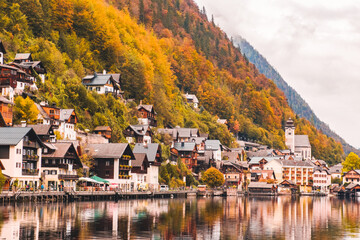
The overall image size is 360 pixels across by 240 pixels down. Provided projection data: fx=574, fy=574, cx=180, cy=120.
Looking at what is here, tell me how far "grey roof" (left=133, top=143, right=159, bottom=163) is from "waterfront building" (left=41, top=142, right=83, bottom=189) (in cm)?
3021

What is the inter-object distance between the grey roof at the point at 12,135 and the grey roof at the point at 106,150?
2560cm

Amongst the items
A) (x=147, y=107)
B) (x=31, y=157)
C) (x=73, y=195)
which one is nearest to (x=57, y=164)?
(x=73, y=195)

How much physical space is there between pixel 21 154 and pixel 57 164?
401 inches

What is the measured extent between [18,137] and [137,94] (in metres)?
79.5

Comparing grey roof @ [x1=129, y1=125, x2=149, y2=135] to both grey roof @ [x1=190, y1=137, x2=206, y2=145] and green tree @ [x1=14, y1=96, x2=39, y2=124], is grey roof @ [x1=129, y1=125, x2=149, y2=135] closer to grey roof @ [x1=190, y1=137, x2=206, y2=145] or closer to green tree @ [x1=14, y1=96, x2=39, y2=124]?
grey roof @ [x1=190, y1=137, x2=206, y2=145]

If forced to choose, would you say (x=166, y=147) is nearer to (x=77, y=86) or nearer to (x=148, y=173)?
(x=148, y=173)

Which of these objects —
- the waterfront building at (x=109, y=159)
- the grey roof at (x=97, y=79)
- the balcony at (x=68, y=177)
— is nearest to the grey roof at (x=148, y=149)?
the waterfront building at (x=109, y=159)

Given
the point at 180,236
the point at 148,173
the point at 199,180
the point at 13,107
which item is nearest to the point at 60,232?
the point at 180,236

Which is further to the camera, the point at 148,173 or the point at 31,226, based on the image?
the point at 148,173

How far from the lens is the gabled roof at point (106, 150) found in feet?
327

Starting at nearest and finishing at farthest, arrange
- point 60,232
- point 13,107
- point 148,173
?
point 60,232
point 13,107
point 148,173

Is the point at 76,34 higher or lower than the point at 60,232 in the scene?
higher

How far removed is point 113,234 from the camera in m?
44.3

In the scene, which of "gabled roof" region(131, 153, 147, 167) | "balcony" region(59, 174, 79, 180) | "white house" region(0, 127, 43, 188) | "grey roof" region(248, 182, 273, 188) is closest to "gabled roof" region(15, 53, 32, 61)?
"gabled roof" region(131, 153, 147, 167)
